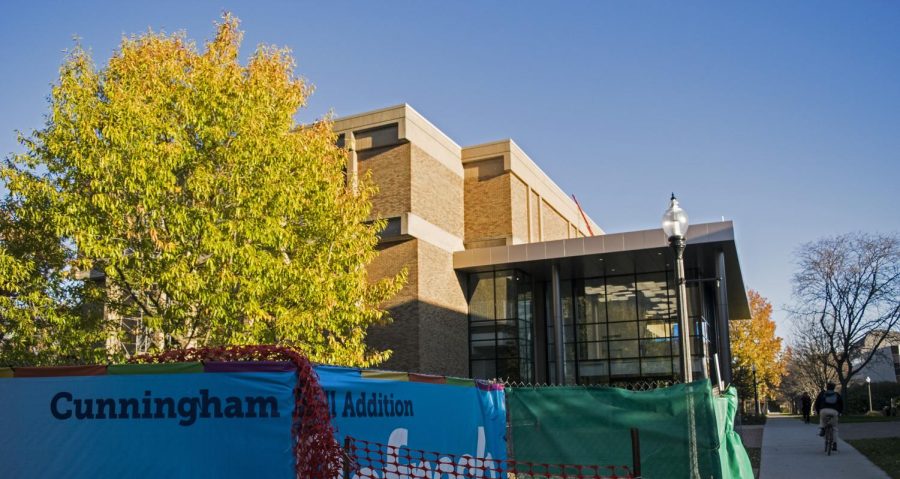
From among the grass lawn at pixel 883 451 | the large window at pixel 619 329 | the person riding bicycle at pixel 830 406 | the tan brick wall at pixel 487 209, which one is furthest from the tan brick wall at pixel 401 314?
the grass lawn at pixel 883 451

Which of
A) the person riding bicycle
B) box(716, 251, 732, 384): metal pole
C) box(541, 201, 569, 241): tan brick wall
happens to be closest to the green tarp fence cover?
the person riding bicycle

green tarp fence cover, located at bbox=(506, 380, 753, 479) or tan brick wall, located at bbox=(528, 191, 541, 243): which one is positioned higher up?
tan brick wall, located at bbox=(528, 191, 541, 243)

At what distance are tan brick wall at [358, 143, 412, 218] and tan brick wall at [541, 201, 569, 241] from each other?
10757 millimetres

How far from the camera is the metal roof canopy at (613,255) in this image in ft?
92.3

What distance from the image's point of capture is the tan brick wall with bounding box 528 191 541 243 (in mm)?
35750

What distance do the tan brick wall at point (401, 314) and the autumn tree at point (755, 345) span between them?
3684cm

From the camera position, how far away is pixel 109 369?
6027 millimetres

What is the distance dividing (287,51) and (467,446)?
39.2 feet

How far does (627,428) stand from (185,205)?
9.70 m

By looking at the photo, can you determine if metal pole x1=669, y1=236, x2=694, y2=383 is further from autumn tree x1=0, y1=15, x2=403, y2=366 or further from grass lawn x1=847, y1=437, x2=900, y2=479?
autumn tree x1=0, y1=15, x2=403, y2=366

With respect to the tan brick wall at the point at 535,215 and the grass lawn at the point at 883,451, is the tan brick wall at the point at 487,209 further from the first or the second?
the grass lawn at the point at 883,451

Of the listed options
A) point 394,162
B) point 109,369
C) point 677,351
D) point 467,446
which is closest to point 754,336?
point 677,351

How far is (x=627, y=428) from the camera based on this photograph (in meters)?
10.2

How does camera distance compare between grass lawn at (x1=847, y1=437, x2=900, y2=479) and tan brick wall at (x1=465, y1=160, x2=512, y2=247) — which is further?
tan brick wall at (x1=465, y1=160, x2=512, y2=247)
